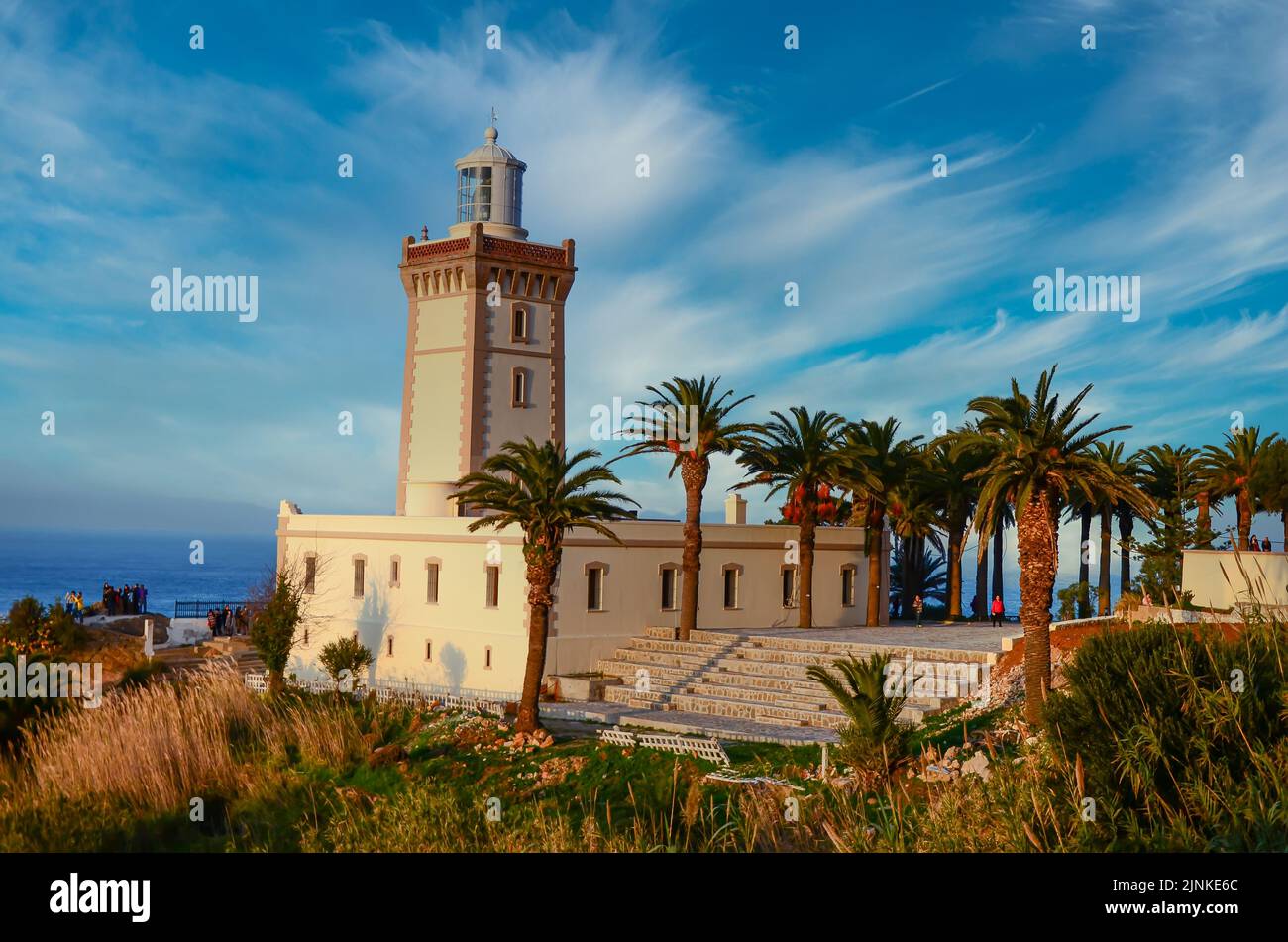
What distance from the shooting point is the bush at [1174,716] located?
9.75m

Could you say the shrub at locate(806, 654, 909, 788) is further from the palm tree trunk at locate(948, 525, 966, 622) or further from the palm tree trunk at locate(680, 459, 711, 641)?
the palm tree trunk at locate(948, 525, 966, 622)

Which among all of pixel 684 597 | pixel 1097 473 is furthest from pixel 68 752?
pixel 1097 473

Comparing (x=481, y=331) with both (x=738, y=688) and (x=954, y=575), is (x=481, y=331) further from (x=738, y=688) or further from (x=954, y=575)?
(x=954, y=575)

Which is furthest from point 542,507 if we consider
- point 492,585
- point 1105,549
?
point 1105,549

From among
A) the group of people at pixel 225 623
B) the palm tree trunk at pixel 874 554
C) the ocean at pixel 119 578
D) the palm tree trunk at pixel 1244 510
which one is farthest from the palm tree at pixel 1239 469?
the ocean at pixel 119 578

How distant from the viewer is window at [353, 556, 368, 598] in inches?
1567

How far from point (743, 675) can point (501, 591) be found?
7.82 m

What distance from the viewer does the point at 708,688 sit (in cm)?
3081

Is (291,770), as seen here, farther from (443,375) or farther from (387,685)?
(443,375)

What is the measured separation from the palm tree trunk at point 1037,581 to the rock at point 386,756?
Result: 44.6 feet

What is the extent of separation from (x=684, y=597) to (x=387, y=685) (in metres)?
9.82

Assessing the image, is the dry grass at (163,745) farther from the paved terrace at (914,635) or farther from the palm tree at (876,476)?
the palm tree at (876,476)

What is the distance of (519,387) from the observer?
4244 centimetres

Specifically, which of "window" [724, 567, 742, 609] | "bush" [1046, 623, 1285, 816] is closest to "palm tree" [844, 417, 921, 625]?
"window" [724, 567, 742, 609]
